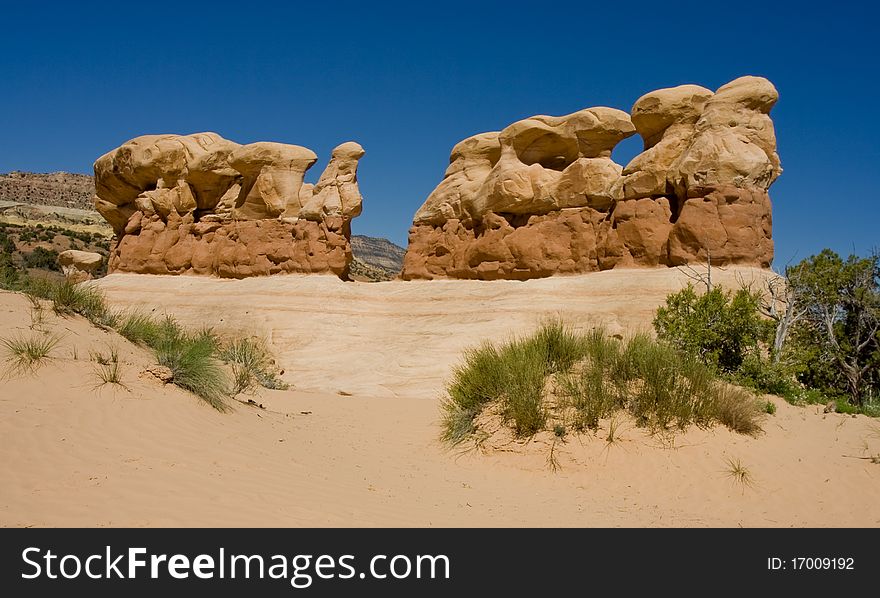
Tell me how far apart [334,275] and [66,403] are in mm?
18565

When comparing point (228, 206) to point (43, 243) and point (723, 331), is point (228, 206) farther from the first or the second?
point (43, 243)

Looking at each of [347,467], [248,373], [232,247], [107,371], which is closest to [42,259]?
[232,247]

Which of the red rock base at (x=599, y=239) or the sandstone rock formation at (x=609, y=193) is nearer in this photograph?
the red rock base at (x=599, y=239)

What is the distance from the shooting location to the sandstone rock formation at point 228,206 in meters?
25.9

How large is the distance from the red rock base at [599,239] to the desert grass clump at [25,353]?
16.9 metres

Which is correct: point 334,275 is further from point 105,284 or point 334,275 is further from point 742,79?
point 742,79

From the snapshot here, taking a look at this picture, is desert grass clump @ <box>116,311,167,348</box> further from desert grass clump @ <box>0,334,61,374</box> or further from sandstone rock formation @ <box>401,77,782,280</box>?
sandstone rock formation @ <box>401,77,782,280</box>

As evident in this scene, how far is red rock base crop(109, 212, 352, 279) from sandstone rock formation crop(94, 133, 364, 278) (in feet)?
0.14

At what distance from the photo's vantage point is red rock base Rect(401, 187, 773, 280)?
61.9 ft

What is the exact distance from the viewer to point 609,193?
70.7ft

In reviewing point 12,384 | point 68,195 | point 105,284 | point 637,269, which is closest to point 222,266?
point 105,284

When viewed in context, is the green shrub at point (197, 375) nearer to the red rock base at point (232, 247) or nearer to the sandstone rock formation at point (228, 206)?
the red rock base at point (232, 247)

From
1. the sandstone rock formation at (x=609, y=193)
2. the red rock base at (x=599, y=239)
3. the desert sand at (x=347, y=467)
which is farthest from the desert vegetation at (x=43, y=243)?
the desert sand at (x=347, y=467)

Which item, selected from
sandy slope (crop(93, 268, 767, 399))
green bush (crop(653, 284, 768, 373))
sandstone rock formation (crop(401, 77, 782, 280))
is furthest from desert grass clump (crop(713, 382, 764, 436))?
sandstone rock formation (crop(401, 77, 782, 280))
